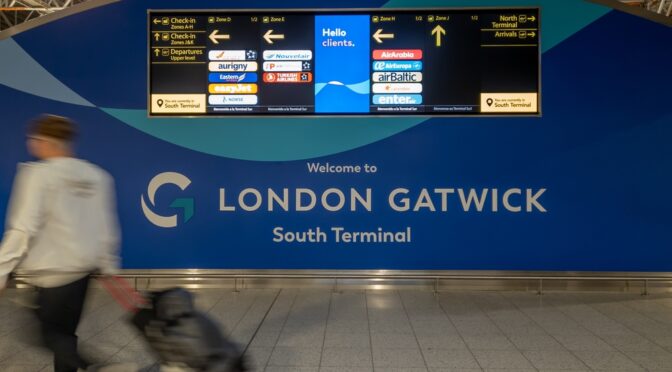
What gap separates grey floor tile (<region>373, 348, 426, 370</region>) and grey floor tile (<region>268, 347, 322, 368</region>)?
0.43 m

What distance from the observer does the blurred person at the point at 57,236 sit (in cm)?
229

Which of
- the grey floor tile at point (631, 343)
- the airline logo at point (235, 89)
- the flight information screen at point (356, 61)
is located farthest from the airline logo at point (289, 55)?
the grey floor tile at point (631, 343)

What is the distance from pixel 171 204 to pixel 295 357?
2.67m

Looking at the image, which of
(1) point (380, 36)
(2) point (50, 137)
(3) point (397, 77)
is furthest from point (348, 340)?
(1) point (380, 36)

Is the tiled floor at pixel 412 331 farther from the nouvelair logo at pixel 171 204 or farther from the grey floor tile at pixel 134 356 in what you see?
the nouvelair logo at pixel 171 204

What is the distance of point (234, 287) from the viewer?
5688mm

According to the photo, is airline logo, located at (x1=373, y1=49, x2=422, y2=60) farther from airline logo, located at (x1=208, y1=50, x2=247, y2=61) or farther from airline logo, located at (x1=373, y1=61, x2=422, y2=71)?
airline logo, located at (x1=208, y1=50, x2=247, y2=61)

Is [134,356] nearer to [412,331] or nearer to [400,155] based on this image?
[412,331]

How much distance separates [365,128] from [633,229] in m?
3.09

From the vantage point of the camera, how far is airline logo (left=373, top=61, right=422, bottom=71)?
5402 millimetres

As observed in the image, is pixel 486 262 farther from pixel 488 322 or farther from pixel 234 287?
pixel 234 287

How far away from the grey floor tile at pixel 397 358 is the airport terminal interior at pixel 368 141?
4.57 feet

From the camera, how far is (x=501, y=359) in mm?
3635

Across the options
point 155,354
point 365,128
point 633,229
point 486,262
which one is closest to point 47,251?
point 155,354
